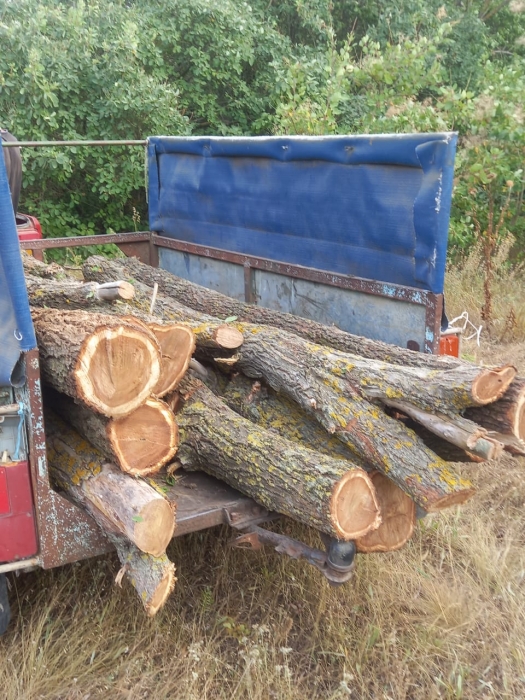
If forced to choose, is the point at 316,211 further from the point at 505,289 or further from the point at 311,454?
the point at 505,289

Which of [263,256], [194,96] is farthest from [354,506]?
[194,96]

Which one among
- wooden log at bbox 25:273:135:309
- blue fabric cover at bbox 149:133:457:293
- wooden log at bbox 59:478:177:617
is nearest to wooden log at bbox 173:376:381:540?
wooden log at bbox 59:478:177:617

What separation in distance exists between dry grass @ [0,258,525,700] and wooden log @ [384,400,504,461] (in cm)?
91

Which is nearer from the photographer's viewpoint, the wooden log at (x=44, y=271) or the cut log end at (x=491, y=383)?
the cut log end at (x=491, y=383)

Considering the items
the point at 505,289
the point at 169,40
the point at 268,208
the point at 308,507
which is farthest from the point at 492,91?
the point at 308,507

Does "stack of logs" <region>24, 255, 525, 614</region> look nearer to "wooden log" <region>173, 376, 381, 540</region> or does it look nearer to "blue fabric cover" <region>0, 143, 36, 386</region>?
"wooden log" <region>173, 376, 381, 540</region>

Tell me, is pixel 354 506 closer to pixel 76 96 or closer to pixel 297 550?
pixel 297 550

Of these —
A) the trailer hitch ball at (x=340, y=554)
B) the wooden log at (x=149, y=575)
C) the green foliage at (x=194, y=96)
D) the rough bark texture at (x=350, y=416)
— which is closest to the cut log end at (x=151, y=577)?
the wooden log at (x=149, y=575)

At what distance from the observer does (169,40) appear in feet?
29.3

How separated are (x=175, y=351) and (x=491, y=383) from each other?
46.2 inches

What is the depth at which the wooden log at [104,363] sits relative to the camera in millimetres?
2174

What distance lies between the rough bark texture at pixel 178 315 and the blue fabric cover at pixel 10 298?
2.32 feet

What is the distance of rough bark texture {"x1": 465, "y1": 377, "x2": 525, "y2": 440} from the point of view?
2.38m

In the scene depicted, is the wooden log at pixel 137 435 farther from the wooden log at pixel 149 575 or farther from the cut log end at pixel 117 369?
the wooden log at pixel 149 575
